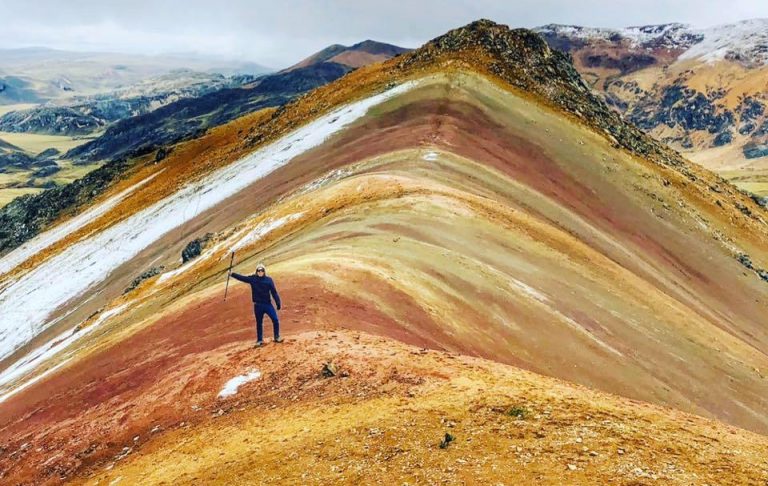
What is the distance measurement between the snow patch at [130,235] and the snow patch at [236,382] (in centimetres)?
4959

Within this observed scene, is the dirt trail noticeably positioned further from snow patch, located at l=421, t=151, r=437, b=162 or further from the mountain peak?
the mountain peak

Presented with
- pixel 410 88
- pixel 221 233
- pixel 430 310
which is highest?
pixel 410 88

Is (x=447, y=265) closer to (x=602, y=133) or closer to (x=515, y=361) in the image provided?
(x=515, y=361)

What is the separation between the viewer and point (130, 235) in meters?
80.1

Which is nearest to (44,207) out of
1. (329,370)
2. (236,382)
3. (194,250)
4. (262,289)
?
(194,250)

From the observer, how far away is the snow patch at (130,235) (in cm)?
6681

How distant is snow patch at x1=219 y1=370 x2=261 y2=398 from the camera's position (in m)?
19.3

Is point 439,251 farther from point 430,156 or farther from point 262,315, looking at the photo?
point 430,156

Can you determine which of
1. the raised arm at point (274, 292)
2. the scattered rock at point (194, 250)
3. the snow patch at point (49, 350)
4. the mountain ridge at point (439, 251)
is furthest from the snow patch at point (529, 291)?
the scattered rock at point (194, 250)

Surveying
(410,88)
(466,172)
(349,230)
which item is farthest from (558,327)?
(410,88)

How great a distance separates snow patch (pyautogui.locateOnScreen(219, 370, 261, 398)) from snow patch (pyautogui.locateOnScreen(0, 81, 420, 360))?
163ft

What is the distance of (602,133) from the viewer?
87688mm

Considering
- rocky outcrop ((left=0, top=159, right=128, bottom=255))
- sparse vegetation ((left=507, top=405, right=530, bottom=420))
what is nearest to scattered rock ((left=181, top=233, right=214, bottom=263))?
sparse vegetation ((left=507, top=405, right=530, bottom=420))

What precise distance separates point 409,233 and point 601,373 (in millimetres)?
13689
